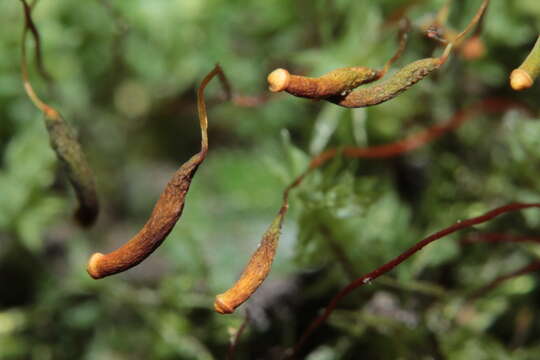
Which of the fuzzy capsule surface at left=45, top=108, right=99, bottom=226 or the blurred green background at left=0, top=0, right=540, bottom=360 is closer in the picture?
the fuzzy capsule surface at left=45, top=108, right=99, bottom=226

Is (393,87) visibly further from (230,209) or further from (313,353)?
(230,209)

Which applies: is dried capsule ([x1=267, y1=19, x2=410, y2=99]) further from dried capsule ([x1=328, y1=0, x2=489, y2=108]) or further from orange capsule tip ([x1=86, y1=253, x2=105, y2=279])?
orange capsule tip ([x1=86, y1=253, x2=105, y2=279])

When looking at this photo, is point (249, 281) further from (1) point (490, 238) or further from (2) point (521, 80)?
(1) point (490, 238)

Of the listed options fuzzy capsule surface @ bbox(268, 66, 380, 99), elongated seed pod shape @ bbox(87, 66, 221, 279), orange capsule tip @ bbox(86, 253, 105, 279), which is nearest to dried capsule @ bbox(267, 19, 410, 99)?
fuzzy capsule surface @ bbox(268, 66, 380, 99)

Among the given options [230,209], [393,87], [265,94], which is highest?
[393,87]

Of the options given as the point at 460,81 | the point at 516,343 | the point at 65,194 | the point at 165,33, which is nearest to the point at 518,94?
the point at 460,81

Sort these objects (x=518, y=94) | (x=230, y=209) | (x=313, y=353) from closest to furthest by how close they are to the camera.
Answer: (x=313, y=353)
(x=518, y=94)
(x=230, y=209)

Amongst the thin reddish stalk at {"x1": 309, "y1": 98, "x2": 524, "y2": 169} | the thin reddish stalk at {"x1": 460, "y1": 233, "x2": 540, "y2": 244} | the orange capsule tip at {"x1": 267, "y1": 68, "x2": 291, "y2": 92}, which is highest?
the orange capsule tip at {"x1": 267, "y1": 68, "x2": 291, "y2": 92}

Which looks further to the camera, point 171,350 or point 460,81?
point 460,81
